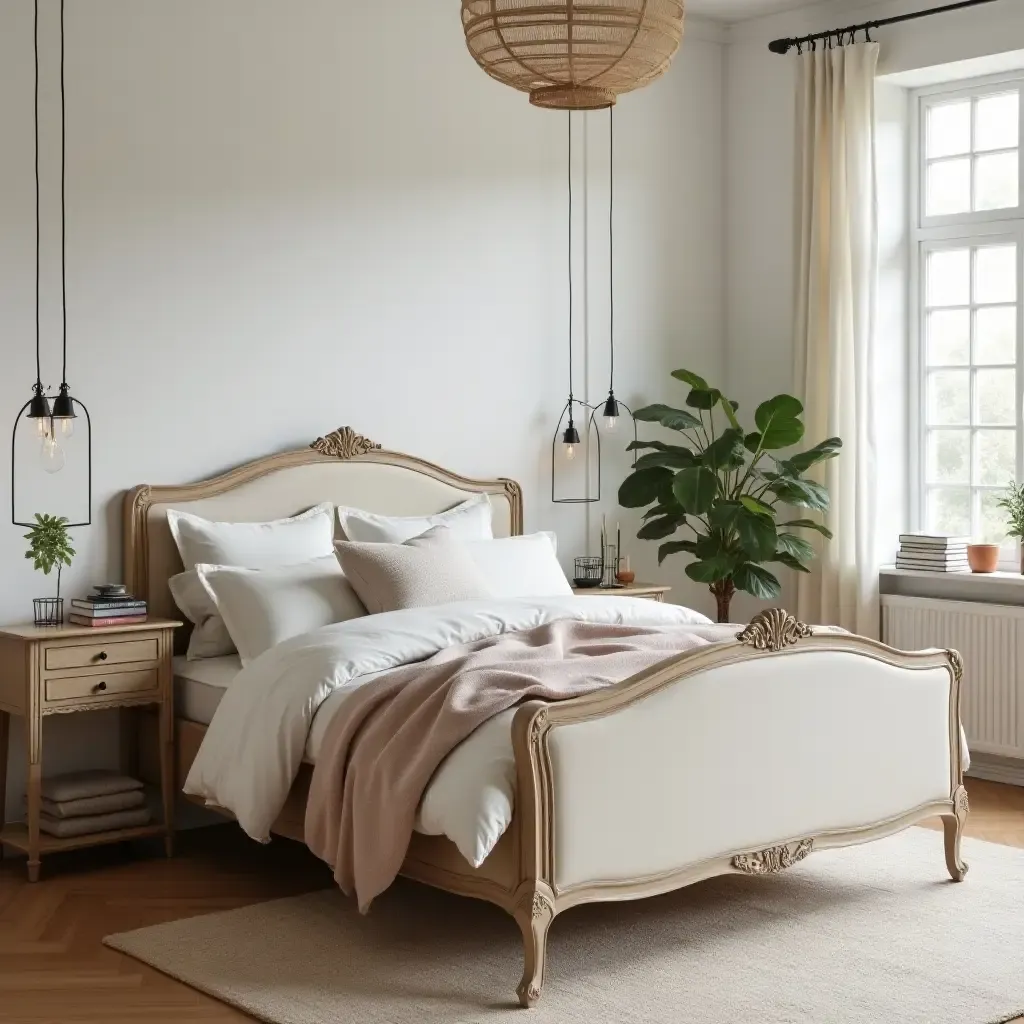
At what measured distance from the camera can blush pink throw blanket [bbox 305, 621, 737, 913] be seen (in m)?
3.60

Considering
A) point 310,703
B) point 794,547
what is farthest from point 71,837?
point 794,547

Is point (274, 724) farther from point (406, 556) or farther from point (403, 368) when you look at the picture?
point (403, 368)

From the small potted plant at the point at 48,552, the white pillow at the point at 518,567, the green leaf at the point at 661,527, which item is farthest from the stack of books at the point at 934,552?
the small potted plant at the point at 48,552

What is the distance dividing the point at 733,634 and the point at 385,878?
138 centimetres

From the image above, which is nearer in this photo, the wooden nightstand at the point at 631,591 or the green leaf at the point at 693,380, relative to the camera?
the wooden nightstand at the point at 631,591

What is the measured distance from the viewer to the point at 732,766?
382 centimetres

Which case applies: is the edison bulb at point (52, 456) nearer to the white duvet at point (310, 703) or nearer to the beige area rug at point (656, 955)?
the white duvet at point (310, 703)

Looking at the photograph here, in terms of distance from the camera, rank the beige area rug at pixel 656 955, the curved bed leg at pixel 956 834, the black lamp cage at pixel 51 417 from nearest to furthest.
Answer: the beige area rug at pixel 656 955 < the curved bed leg at pixel 956 834 < the black lamp cage at pixel 51 417

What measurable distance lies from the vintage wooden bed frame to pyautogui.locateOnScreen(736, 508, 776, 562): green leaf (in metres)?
1.35

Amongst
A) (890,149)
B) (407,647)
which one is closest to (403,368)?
(407,647)

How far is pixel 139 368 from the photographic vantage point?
197 inches

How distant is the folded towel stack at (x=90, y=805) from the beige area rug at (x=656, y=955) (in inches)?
27.5

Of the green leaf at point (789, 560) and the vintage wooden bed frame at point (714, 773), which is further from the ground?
the green leaf at point (789, 560)

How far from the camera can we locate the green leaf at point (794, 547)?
230 inches
